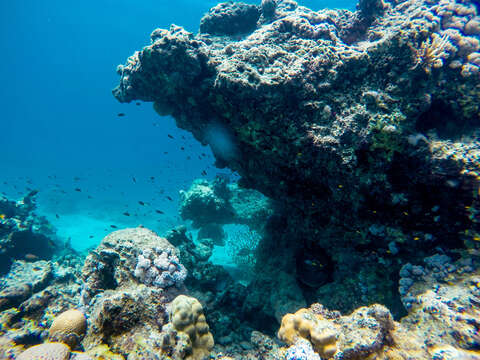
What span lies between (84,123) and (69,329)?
11783cm

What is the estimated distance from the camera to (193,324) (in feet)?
13.1

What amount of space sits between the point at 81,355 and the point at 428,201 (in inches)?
268

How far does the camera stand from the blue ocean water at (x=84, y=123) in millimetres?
32344

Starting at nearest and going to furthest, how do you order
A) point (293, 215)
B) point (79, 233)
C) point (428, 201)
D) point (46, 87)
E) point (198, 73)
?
point (428, 201), point (293, 215), point (198, 73), point (79, 233), point (46, 87)

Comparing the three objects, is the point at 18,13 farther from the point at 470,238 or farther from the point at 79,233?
the point at 470,238

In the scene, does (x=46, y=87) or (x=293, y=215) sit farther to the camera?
(x=46, y=87)

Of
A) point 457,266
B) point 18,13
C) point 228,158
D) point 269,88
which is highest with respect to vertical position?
point 18,13

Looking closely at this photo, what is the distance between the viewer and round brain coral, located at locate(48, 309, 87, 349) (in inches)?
151

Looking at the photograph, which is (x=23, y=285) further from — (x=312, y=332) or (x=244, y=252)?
(x=244, y=252)

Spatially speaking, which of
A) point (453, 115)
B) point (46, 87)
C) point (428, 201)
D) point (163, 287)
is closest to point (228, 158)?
point (163, 287)

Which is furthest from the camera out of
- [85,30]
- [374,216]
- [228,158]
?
[85,30]

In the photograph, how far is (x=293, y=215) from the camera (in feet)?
21.9

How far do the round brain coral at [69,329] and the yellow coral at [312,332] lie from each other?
3.53 metres

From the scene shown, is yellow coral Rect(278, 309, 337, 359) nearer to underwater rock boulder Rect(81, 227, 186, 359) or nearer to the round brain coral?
underwater rock boulder Rect(81, 227, 186, 359)
